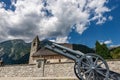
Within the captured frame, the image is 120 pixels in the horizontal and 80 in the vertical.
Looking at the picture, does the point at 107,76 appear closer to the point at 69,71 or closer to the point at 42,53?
the point at 69,71

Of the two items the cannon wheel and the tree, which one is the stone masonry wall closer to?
the cannon wheel

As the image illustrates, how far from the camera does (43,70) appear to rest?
68.3 feet

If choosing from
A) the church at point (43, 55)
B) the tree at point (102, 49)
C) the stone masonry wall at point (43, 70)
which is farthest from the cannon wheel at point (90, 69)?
the church at point (43, 55)

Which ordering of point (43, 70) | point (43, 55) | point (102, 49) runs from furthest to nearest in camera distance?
1. point (43, 55)
2. point (102, 49)
3. point (43, 70)

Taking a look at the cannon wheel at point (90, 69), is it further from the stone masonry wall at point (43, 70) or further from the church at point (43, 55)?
the church at point (43, 55)

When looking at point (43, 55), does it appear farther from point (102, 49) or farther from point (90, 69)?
point (90, 69)

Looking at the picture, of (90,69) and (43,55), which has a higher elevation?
(43,55)

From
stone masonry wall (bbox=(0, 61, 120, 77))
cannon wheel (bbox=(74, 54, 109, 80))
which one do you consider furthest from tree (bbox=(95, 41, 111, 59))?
cannon wheel (bbox=(74, 54, 109, 80))

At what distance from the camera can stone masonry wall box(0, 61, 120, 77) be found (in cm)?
Answer: 1972

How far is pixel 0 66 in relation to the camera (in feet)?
74.8

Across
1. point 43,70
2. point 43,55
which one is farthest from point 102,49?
point 43,55

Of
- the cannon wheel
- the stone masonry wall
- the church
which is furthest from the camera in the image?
the church

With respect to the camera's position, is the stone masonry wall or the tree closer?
the stone masonry wall

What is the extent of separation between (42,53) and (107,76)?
96.2 ft
